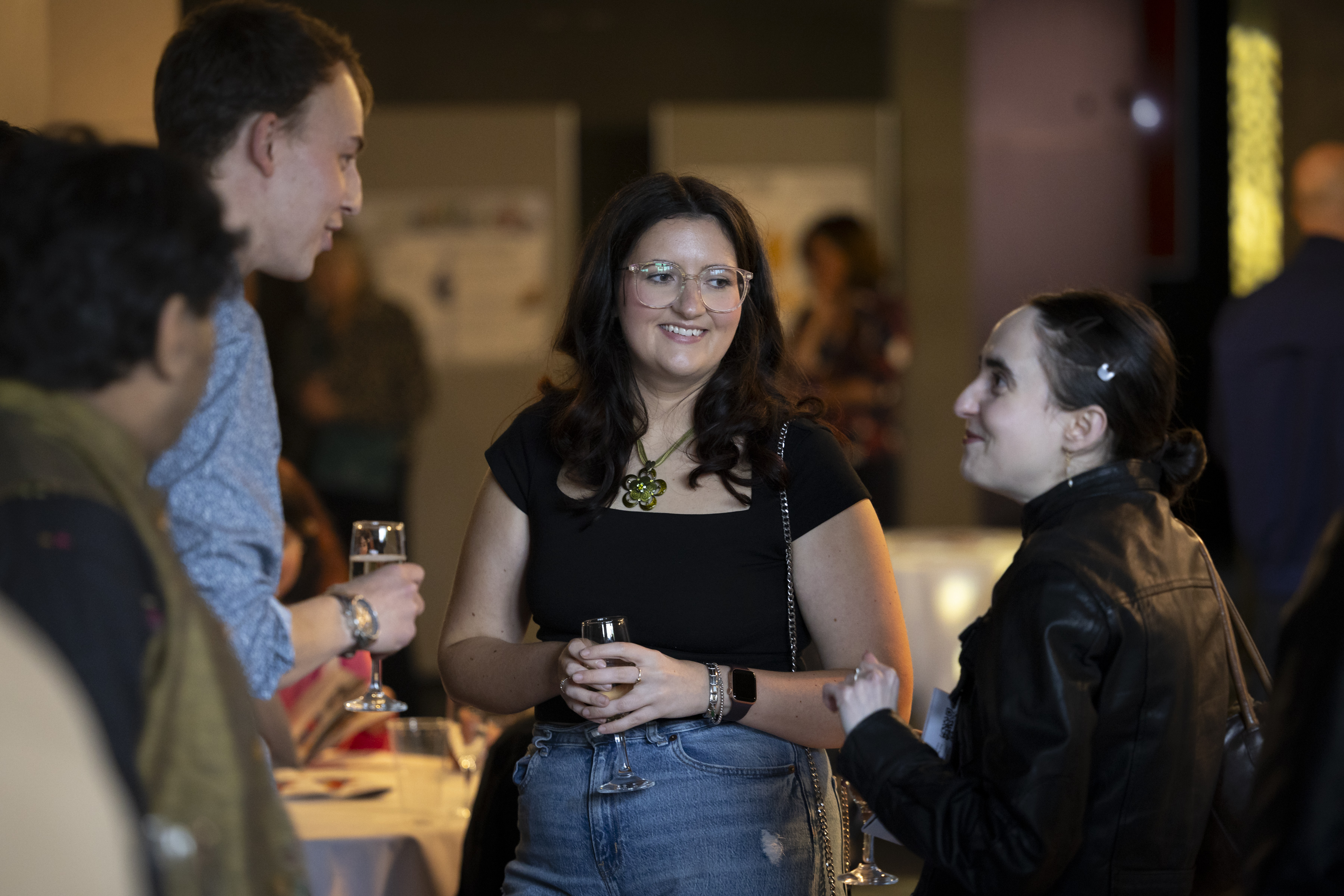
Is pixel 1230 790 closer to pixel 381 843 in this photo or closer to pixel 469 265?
pixel 381 843

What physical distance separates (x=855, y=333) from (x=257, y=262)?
175 inches

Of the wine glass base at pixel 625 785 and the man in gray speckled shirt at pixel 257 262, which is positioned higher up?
the man in gray speckled shirt at pixel 257 262

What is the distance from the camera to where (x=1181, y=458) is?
5.27 feet

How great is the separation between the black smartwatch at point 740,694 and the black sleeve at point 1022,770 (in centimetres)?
30

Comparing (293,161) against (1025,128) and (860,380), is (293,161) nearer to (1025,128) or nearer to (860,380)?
(860,380)

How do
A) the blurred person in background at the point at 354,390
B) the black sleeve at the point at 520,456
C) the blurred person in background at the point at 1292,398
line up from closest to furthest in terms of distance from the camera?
the black sleeve at the point at 520,456 → the blurred person in background at the point at 1292,398 → the blurred person in background at the point at 354,390

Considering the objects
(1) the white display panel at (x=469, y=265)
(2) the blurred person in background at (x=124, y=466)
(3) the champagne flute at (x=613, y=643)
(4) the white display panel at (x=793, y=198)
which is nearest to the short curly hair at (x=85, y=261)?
(2) the blurred person in background at (x=124, y=466)

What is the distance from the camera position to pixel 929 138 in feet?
22.1

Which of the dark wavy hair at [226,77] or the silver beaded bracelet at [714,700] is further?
the silver beaded bracelet at [714,700]

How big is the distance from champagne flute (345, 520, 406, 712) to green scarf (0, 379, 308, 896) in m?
0.77

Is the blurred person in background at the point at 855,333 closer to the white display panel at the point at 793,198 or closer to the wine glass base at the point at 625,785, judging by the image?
the white display panel at the point at 793,198

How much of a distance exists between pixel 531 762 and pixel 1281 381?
3747mm

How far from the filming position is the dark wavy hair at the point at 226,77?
4.79 ft

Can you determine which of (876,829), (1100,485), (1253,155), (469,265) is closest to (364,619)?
(876,829)
